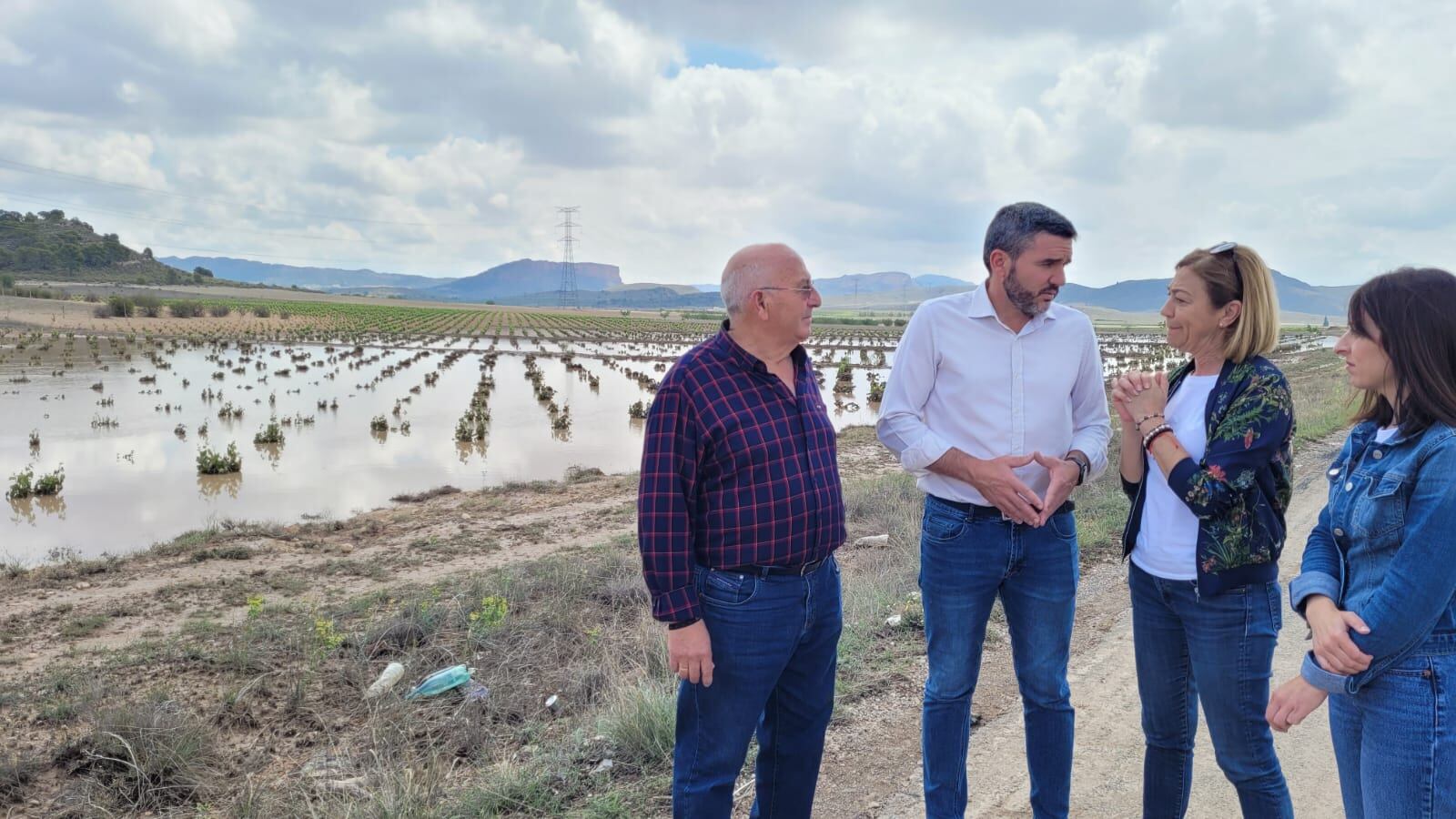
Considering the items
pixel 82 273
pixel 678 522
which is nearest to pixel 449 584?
pixel 678 522

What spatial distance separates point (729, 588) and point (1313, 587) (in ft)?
4.61

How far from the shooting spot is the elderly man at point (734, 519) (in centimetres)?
231

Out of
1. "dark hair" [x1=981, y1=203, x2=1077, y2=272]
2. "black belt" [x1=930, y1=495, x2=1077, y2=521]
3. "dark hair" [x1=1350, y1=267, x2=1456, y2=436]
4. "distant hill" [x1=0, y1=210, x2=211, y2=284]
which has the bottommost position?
"black belt" [x1=930, y1=495, x2=1077, y2=521]

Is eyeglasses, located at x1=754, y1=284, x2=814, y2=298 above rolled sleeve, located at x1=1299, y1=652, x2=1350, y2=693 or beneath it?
above

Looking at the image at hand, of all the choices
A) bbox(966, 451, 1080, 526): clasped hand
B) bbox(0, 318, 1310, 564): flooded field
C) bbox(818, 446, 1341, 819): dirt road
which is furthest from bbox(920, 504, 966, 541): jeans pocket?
bbox(0, 318, 1310, 564): flooded field

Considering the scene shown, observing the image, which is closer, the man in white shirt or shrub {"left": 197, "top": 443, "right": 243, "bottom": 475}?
the man in white shirt

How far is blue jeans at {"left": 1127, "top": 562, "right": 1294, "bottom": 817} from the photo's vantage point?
2.32m

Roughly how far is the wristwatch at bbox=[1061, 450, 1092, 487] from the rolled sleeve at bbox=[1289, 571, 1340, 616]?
2.69 ft

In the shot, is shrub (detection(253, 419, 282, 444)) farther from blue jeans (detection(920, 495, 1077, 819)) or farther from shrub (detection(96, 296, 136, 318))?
shrub (detection(96, 296, 136, 318))

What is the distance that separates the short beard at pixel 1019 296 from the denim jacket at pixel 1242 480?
0.58 metres

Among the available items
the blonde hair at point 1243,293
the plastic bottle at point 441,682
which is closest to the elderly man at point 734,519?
the blonde hair at point 1243,293

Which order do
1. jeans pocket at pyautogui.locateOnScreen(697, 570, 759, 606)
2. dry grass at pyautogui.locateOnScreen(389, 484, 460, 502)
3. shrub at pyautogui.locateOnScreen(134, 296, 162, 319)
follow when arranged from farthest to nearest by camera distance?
shrub at pyautogui.locateOnScreen(134, 296, 162, 319) < dry grass at pyautogui.locateOnScreen(389, 484, 460, 502) < jeans pocket at pyautogui.locateOnScreen(697, 570, 759, 606)

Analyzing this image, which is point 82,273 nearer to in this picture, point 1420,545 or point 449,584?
point 449,584

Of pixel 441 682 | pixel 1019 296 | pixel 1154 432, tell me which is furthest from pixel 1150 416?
pixel 441 682
